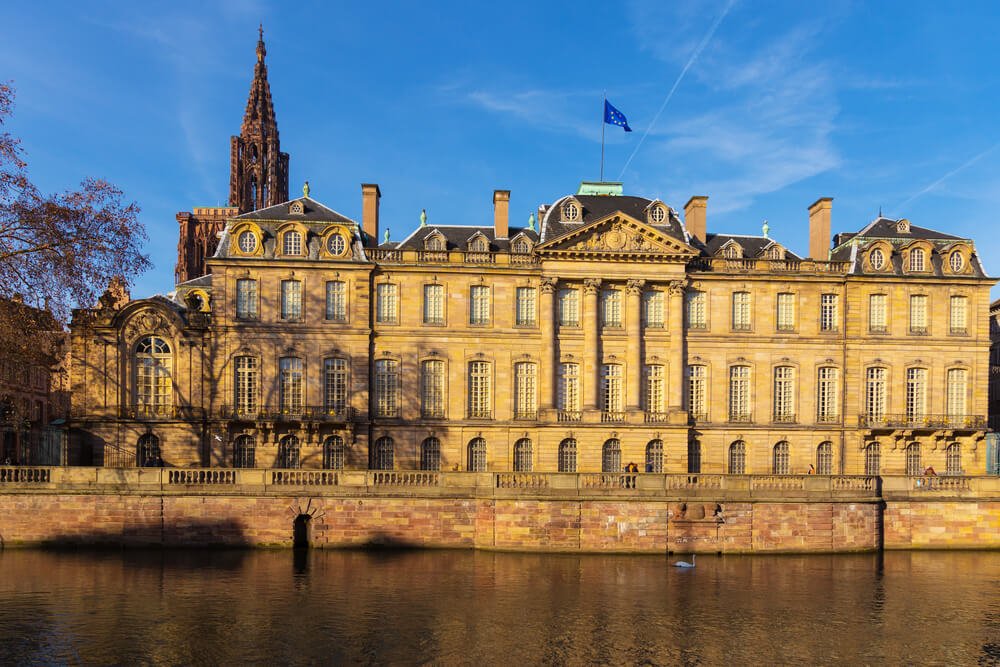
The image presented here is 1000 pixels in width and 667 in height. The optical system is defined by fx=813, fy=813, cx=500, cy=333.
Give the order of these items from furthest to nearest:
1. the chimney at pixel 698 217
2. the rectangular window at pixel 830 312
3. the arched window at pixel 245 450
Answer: the chimney at pixel 698 217 < the rectangular window at pixel 830 312 < the arched window at pixel 245 450

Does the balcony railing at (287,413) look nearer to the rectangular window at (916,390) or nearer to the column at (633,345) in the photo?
the column at (633,345)

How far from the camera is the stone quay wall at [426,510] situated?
31.8 meters

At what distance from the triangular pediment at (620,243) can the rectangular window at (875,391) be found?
1204cm

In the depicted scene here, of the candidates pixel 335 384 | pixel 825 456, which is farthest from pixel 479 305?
pixel 825 456

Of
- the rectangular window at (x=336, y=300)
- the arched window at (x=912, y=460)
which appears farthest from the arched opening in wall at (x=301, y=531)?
the arched window at (x=912, y=460)

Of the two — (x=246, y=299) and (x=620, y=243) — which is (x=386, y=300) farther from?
(x=620, y=243)

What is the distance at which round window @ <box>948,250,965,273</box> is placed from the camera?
4475 cm

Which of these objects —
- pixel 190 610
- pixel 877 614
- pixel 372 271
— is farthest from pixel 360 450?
pixel 877 614

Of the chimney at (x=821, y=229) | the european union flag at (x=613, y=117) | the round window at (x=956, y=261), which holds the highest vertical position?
the european union flag at (x=613, y=117)

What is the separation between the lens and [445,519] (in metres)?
32.4

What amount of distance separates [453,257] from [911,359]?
2553 centimetres

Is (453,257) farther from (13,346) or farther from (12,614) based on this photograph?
(12,614)

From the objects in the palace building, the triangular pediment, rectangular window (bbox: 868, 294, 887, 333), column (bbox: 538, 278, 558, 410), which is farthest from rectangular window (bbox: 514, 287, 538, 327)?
rectangular window (bbox: 868, 294, 887, 333)

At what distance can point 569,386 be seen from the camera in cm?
4369
